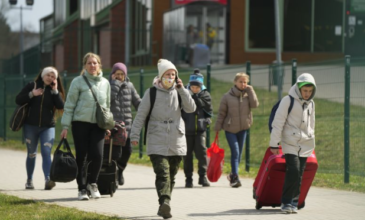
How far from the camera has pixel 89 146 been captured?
11.7 m

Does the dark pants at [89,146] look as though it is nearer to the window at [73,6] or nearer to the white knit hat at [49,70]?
the white knit hat at [49,70]

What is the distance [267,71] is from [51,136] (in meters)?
5.92

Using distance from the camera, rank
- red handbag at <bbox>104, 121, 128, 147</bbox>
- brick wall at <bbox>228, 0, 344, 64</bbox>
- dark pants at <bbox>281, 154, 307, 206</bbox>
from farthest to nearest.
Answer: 1. brick wall at <bbox>228, 0, 344, 64</bbox>
2. red handbag at <bbox>104, 121, 128, 147</bbox>
3. dark pants at <bbox>281, 154, 307, 206</bbox>

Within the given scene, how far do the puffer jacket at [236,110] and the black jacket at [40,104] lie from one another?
2553mm

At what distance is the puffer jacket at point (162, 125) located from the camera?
10.1m

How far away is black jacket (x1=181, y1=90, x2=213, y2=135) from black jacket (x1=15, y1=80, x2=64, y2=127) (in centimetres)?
197

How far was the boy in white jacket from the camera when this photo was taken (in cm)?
1038

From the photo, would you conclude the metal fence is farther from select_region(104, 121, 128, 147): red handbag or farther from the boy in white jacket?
select_region(104, 121, 128, 147): red handbag

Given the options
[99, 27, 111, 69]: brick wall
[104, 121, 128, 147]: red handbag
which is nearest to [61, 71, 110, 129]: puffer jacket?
[104, 121, 128, 147]: red handbag

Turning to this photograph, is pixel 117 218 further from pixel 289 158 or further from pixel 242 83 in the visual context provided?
pixel 242 83

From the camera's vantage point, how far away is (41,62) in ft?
146

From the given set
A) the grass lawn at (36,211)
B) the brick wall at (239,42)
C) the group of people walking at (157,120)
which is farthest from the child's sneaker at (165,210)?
the brick wall at (239,42)

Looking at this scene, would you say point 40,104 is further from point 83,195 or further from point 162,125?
point 162,125

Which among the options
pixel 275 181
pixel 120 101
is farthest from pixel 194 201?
pixel 120 101
